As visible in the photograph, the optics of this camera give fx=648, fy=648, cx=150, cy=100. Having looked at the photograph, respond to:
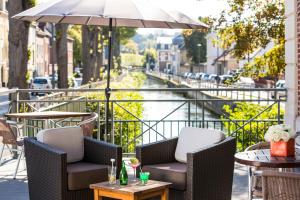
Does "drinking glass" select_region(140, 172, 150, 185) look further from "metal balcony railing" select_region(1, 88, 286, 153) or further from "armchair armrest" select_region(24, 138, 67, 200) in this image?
"metal balcony railing" select_region(1, 88, 286, 153)

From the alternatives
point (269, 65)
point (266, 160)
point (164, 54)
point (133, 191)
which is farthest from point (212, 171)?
point (164, 54)

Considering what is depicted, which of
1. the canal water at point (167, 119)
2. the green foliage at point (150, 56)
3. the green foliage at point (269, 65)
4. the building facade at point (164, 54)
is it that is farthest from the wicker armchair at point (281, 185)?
the building facade at point (164, 54)

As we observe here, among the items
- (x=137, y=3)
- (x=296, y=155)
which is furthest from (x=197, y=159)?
(x=137, y=3)

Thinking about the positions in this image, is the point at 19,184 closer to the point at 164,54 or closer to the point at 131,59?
the point at 131,59

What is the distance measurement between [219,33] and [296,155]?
10.4m

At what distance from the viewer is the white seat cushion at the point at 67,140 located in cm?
701

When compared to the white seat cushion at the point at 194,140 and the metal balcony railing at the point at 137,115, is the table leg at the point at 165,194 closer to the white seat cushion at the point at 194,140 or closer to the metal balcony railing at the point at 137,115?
the white seat cushion at the point at 194,140

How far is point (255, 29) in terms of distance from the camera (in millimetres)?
16125

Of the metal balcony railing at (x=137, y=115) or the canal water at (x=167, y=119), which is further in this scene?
the canal water at (x=167, y=119)

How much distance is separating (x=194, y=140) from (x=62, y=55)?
23835 mm

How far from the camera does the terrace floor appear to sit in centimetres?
770

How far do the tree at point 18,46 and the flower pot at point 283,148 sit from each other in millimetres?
10064

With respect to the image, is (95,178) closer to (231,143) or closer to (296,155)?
(231,143)

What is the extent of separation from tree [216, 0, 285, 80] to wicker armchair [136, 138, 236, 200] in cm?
856
